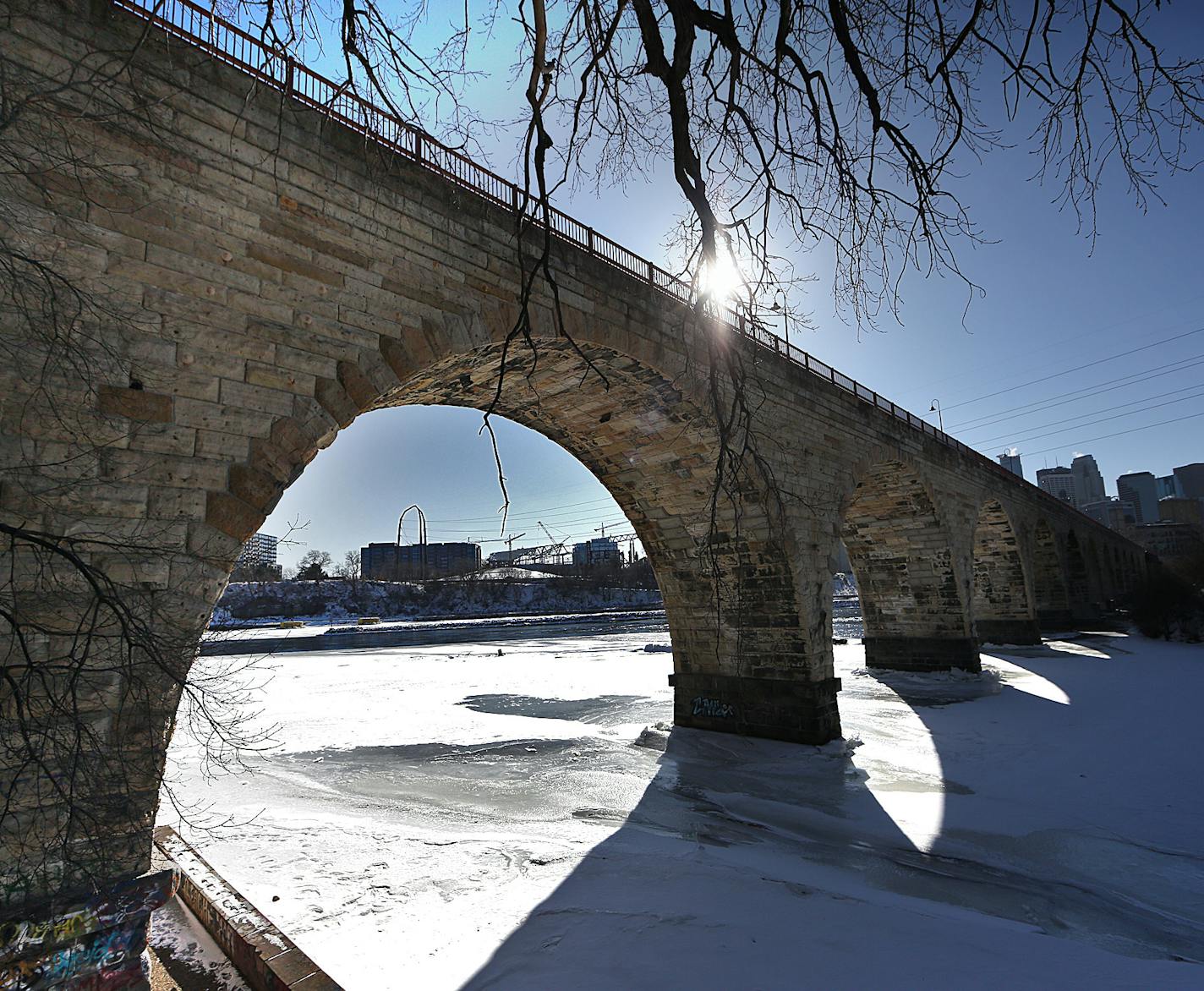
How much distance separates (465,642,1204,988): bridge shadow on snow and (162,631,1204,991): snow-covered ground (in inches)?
0.9

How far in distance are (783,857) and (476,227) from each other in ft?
21.7

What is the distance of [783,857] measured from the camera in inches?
228

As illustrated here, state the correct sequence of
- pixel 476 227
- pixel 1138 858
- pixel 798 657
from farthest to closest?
pixel 798 657 < pixel 476 227 < pixel 1138 858

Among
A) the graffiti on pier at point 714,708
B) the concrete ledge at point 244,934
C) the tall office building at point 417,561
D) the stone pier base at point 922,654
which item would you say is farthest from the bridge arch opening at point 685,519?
the tall office building at point 417,561

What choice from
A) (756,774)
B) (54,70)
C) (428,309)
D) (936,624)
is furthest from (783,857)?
(936,624)

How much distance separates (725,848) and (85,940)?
4.77 m

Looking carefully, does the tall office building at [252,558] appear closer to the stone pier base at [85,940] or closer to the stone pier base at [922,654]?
the stone pier base at [85,940]

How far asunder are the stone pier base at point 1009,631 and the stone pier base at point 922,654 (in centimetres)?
727

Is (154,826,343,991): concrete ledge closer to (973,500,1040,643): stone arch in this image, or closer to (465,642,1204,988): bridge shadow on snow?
(465,642,1204,988): bridge shadow on snow

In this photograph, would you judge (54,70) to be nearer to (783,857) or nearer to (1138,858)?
(783,857)

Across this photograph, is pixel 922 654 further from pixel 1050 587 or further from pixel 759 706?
pixel 1050 587

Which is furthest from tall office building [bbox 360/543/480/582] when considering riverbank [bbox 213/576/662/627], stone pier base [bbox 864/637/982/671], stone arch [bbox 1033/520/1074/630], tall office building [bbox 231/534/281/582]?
tall office building [bbox 231/534/281/582]

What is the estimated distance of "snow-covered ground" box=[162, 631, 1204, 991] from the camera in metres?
4.07

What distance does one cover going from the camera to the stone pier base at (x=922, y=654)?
52.7 feet
